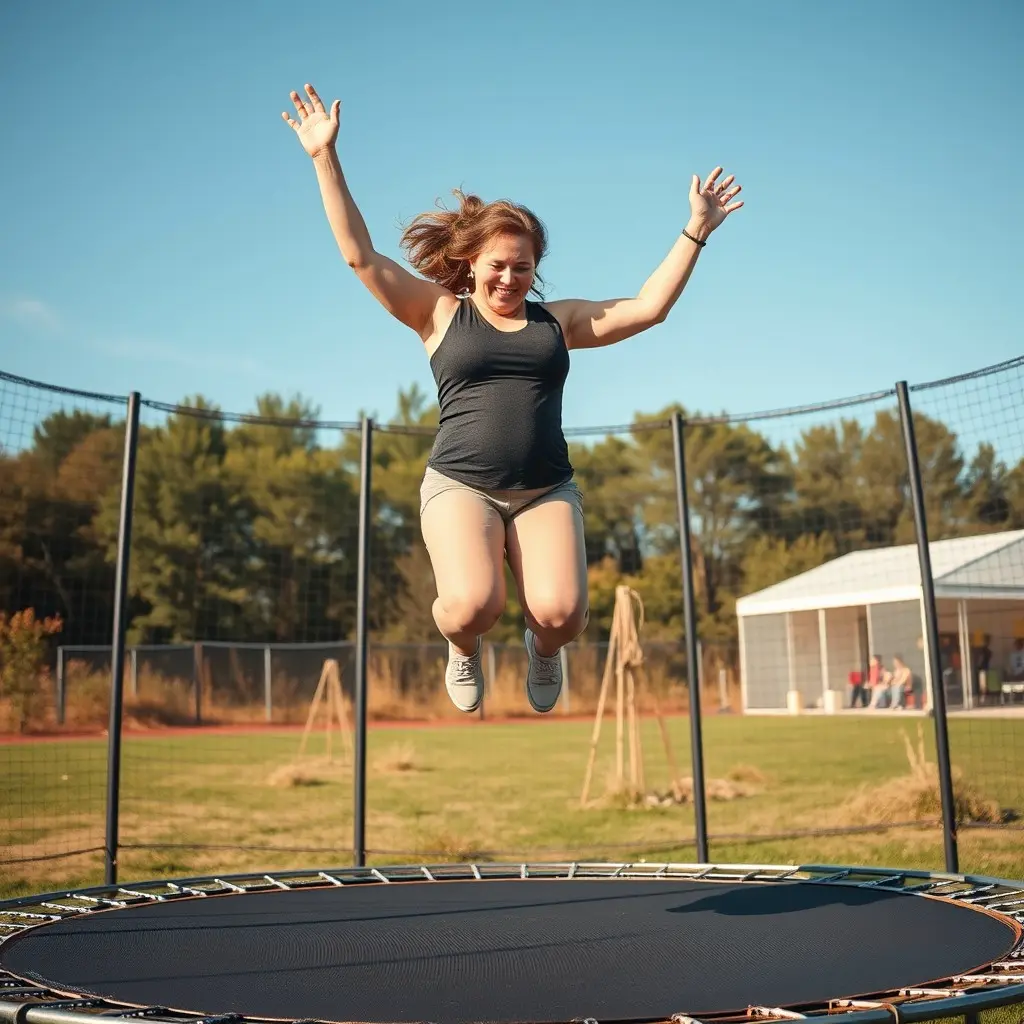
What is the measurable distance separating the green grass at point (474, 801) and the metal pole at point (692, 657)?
0.40m

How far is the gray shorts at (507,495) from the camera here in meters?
2.30

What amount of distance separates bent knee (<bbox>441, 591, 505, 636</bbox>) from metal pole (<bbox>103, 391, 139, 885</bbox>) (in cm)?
180

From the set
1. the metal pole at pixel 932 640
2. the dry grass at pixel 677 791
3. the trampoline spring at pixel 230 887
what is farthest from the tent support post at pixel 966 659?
the trampoline spring at pixel 230 887

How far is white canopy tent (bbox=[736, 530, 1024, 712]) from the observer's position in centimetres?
826

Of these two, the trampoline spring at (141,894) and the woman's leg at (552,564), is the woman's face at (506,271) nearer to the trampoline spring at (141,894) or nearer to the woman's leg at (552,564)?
the woman's leg at (552,564)

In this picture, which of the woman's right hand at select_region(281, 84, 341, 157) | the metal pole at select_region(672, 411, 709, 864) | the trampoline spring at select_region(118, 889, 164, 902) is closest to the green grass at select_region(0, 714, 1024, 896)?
the metal pole at select_region(672, 411, 709, 864)

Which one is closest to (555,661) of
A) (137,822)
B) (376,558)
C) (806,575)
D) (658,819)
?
(658,819)

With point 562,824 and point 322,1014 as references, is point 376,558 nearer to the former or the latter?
point 562,824

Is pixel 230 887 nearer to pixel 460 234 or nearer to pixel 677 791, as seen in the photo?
pixel 460 234

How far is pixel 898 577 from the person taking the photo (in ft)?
38.8

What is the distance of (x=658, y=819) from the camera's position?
21.1 ft

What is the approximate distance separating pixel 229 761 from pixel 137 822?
124 inches

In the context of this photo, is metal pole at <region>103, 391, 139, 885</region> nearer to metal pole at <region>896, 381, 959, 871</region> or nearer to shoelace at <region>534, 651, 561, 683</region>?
shoelace at <region>534, 651, 561, 683</region>

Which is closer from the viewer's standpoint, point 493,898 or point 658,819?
point 493,898
